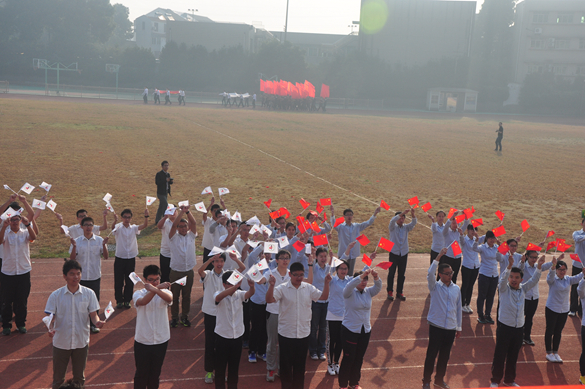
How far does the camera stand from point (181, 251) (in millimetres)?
8461

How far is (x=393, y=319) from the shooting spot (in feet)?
31.3

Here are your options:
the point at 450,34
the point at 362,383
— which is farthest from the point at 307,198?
the point at 450,34

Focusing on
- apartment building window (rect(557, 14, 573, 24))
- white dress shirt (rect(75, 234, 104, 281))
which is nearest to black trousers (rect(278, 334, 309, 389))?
white dress shirt (rect(75, 234, 104, 281))

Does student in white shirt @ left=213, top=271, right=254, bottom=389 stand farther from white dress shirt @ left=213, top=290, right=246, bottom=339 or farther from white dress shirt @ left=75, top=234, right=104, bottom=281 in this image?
white dress shirt @ left=75, top=234, right=104, bottom=281

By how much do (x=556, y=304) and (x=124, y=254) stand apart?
23.9 ft

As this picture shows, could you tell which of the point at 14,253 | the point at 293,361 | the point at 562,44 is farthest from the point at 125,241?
the point at 562,44

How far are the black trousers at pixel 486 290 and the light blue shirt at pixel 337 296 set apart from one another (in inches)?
136

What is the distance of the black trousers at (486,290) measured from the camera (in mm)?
9391

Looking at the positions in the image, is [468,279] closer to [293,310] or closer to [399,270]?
[399,270]

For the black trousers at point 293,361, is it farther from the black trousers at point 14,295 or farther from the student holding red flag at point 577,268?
the student holding red flag at point 577,268

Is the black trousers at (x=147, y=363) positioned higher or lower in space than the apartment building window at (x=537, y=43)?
lower

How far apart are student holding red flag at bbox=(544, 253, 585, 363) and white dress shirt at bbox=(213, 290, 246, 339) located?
497 cm

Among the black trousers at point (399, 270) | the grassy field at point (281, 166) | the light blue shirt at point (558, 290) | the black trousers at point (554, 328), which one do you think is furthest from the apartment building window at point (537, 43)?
the black trousers at point (554, 328)

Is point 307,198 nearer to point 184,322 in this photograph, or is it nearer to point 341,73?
point 184,322
